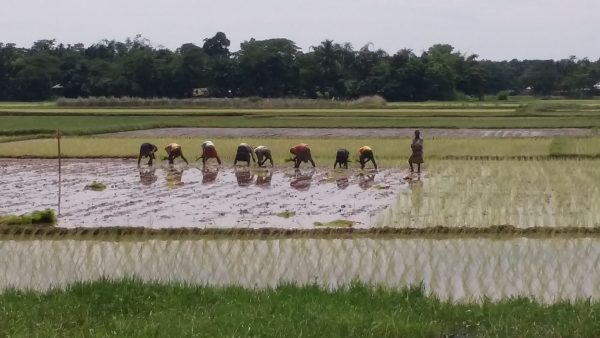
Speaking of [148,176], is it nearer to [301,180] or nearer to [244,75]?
[301,180]

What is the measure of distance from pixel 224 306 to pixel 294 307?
1.37 ft

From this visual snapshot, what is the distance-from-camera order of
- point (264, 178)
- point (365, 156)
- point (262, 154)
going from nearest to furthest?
point (264, 178), point (365, 156), point (262, 154)

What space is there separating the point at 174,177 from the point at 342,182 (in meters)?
2.85

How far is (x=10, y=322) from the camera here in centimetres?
492

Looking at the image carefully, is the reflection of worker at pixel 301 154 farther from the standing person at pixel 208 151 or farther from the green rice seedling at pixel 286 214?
the green rice seedling at pixel 286 214

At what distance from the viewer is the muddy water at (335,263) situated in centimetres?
636

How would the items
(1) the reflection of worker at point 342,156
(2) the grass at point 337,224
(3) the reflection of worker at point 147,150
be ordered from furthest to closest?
(3) the reflection of worker at point 147,150 → (1) the reflection of worker at point 342,156 → (2) the grass at point 337,224

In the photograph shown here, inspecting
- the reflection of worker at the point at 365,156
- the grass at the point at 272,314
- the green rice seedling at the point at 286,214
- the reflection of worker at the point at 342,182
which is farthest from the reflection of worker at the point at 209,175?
the grass at the point at 272,314

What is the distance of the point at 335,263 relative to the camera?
7.21 meters

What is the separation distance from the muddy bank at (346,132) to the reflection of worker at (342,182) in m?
9.24

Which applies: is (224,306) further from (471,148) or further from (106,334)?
(471,148)

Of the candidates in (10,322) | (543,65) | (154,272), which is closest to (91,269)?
(154,272)

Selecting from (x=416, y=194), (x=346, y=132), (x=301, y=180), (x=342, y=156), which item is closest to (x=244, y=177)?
(x=301, y=180)

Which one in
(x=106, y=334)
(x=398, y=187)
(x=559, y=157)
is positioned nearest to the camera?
(x=106, y=334)
